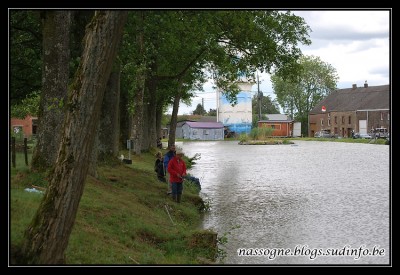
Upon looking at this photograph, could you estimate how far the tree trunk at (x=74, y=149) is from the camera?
7676 millimetres

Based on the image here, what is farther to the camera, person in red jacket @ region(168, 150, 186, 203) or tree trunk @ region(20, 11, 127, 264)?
person in red jacket @ region(168, 150, 186, 203)

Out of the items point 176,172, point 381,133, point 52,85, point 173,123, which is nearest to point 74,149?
point 52,85

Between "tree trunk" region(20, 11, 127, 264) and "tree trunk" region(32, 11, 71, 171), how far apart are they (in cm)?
545

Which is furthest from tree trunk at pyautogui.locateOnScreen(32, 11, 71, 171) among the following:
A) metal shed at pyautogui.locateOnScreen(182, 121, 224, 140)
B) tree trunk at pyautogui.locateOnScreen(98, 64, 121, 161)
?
metal shed at pyautogui.locateOnScreen(182, 121, 224, 140)

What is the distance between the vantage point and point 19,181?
479 inches

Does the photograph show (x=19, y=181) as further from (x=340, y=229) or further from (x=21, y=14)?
(x=340, y=229)

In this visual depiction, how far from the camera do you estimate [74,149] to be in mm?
7754

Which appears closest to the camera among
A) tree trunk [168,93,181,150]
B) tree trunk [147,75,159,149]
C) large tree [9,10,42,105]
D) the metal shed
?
large tree [9,10,42,105]

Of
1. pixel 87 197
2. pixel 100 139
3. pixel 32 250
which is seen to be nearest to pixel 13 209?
pixel 32 250

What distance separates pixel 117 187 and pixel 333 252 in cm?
670

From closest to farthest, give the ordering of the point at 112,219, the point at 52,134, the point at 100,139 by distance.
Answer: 1. the point at 112,219
2. the point at 52,134
3. the point at 100,139

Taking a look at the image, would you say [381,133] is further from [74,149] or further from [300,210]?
[74,149]

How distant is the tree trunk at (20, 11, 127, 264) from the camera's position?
7676mm

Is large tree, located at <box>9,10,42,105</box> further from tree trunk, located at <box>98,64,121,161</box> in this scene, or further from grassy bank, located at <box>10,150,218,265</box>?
grassy bank, located at <box>10,150,218,265</box>
